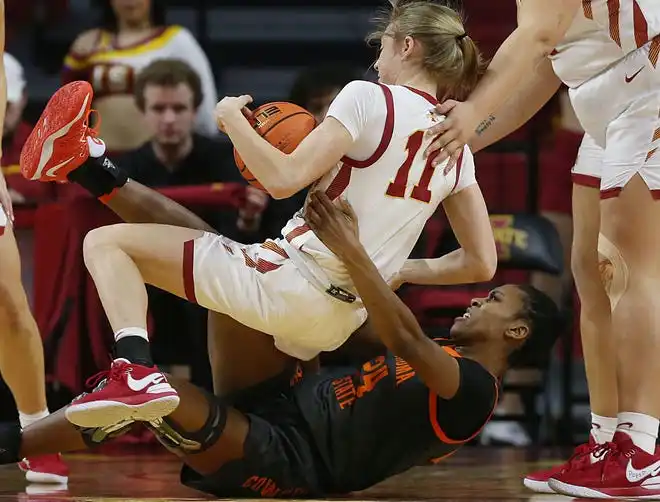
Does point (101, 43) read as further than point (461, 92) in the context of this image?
Yes

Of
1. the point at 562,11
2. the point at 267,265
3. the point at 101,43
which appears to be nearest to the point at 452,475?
the point at 267,265

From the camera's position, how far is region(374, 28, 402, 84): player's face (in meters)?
3.60

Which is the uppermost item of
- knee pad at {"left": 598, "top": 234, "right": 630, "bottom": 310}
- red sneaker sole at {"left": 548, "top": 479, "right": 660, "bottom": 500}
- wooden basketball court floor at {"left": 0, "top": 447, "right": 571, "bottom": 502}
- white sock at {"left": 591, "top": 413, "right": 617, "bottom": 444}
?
knee pad at {"left": 598, "top": 234, "right": 630, "bottom": 310}

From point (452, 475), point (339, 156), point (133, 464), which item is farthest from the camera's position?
point (133, 464)

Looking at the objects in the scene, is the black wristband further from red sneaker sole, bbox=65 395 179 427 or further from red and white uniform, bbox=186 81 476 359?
red sneaker sole, bbox=65 395 179 427

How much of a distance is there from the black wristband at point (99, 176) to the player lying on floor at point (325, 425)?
63cm

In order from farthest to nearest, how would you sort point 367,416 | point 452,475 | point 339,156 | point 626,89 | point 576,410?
point 576,410 → point 452,475 → point 626,89 → point 367,416 → point 339,156

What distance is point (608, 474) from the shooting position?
12.0 feet

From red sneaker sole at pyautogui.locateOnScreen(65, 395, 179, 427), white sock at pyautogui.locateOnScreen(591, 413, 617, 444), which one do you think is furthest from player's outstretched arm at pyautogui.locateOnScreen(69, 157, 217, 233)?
white sock at pyautogui.locateOnScreen(591, 413, 617, 444)

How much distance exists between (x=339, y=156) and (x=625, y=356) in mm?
1068

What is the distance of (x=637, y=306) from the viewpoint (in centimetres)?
370

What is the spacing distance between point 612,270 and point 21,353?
1959 mm

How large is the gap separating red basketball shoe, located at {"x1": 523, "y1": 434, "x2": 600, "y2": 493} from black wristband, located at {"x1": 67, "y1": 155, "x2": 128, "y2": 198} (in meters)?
1.59

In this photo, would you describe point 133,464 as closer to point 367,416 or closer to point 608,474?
point 367,416
